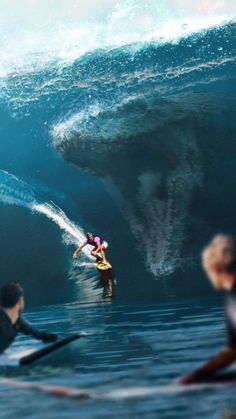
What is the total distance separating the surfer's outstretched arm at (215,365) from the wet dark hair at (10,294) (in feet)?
7.46

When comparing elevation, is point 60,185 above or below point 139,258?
above

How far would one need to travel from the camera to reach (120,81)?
2253 cm

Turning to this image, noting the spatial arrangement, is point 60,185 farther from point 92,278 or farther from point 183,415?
point 183,415

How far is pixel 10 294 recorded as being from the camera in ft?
19.5

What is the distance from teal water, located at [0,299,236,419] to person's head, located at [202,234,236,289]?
87cm

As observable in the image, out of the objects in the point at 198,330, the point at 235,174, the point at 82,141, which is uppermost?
the point at 82,141

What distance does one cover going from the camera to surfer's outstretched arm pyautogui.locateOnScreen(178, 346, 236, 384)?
384 centimetres

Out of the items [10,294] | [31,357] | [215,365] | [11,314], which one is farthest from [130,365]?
[215,365]

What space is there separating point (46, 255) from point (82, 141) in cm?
396

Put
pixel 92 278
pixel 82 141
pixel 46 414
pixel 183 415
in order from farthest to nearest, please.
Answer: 1. pixel 82 141
2. pixel 92 278
3. pixel 46 414
4. pixel 183 415

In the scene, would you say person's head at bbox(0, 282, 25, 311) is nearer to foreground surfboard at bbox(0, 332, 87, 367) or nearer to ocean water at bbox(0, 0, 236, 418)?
foreground surfboard at bbox(0, 332, 87, 367)

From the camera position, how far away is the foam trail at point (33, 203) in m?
20.7

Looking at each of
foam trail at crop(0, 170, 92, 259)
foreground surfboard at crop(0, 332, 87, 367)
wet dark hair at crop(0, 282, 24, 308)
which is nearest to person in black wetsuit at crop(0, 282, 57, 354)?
wet dark hair at crop(0, 282, 24, 308)

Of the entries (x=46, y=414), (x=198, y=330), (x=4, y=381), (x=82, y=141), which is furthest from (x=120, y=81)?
(x=46, y=414)
